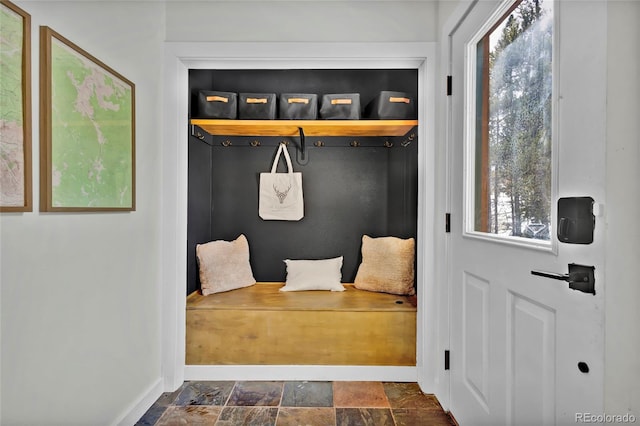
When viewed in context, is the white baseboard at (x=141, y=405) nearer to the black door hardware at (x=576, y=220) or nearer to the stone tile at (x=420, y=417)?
the stone tile at (x=420, y=417)

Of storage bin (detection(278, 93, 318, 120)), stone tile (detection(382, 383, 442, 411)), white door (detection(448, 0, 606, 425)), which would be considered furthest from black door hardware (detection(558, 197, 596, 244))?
storage bin (detection(278, 93, 318, 120))

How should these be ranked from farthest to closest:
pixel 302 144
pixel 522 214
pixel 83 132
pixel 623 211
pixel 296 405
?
pixel 302 144, pixel 296 405, pixel 83 132, pixel 522 214, pixel 623 211

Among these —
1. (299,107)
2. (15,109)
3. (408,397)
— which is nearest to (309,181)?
(299,107)

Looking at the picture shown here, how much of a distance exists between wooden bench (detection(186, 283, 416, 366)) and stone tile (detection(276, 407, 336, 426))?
35 cm

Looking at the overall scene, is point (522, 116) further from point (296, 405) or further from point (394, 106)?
point (296, 405)

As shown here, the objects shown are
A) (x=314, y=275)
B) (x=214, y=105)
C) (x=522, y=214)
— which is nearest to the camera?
(x=522, y=214)

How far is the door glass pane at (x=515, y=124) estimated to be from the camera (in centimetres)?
121

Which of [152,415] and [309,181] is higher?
[309,181]

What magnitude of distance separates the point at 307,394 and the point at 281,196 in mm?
1468

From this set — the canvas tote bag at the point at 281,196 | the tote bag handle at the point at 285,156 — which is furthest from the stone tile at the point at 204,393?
the tote bag handle at the point at 285,156

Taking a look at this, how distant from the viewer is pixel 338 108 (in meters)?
2.65

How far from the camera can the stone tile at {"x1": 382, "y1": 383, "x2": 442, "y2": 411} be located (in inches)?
81.7

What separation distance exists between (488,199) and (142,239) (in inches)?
67.8

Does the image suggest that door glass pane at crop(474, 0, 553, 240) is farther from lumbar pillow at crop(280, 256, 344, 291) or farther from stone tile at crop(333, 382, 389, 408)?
lumbar pillow at crop(280, 256, 344, 291)
